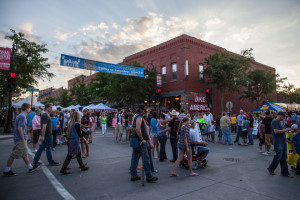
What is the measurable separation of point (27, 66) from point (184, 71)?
17.7 m

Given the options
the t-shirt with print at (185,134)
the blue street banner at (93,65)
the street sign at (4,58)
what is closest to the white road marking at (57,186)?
the t-shirt with print at (185,134)

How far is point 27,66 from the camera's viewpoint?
20.9 m

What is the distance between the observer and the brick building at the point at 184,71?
2367cm

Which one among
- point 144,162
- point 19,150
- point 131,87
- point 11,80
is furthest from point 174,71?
point 19,150

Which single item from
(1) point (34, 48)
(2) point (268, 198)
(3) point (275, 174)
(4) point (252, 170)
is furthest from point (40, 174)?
(1) point (34, 48)

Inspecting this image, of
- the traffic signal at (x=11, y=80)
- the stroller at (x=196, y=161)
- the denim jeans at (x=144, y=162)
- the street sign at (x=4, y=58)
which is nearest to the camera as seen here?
the denim jeans at (x=144, y=162)

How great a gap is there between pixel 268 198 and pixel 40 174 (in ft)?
19.2

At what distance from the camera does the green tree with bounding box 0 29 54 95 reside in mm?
20531

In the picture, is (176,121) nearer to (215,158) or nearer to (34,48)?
(215,158)

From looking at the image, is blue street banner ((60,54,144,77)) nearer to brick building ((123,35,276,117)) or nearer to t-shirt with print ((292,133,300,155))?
brick building ((123,35,276,117))

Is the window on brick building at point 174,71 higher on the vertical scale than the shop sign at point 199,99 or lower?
higher

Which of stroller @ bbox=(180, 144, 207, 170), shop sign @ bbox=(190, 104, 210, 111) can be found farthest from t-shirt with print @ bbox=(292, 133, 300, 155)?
shop sign @ bbox=(190, 104, 210, 111)

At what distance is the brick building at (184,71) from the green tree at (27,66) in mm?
14009

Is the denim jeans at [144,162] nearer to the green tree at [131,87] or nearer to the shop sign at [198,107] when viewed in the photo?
the green tree at [131,87]
